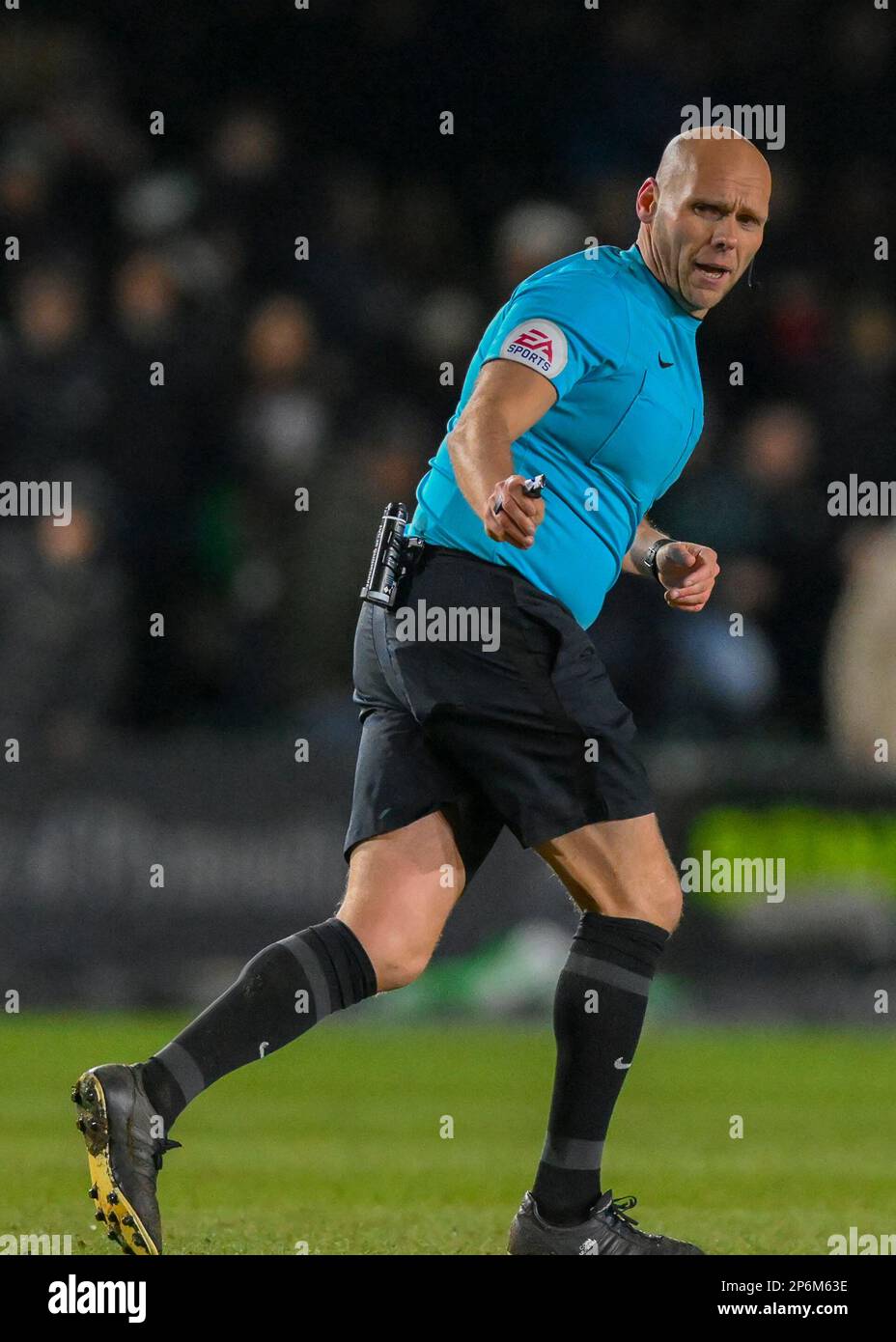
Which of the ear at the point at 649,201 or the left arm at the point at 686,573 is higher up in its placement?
the ear at the point at 649,201

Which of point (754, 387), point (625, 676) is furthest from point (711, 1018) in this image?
point (754, 387)

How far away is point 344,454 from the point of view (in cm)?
1134

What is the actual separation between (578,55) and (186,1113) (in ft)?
29.1

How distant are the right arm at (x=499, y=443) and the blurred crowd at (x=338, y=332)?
6178 millimetres

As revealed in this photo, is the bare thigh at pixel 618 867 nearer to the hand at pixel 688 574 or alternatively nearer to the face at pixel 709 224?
the hand at pixel 688 574

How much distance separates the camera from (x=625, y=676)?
11109 millimetres

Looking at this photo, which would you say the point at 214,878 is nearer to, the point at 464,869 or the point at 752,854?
the point at 752,854

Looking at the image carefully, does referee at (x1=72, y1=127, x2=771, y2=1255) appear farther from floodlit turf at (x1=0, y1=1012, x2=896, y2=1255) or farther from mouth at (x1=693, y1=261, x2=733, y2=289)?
floodlit turf at (x1=0, y1=1012, x2=896, y2=1255)

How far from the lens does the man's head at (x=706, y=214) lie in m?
4.86

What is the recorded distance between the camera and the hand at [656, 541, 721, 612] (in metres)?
4.80

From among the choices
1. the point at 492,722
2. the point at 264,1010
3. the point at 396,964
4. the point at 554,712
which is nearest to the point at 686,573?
the point at 554,712

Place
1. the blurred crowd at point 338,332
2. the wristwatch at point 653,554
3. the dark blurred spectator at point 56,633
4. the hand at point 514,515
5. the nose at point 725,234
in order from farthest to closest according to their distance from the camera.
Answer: the blurred crowd at point 338,332 < the dark blurred spectator at point 56,633 < the wristwatch at point 653,554 < the nose at point 725,234 < the hand at point 514,515

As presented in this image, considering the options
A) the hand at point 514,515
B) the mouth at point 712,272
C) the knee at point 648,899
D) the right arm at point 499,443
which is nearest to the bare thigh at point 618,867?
the knee at point 648,899

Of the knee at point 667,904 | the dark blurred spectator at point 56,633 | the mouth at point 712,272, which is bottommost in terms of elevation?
the knee at point 667,904
